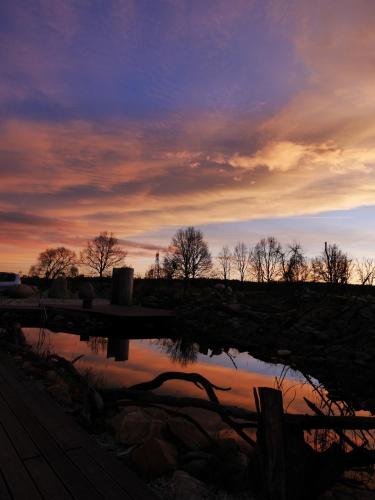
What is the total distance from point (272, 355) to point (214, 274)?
2003 inches

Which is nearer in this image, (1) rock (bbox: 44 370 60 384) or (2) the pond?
(1) rock (bbox: 44 370 60 384)

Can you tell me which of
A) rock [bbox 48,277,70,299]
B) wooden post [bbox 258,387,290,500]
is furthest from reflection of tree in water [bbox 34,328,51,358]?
rock [bbox 48,277,70,299]

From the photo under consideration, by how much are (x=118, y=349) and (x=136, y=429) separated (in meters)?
10.6

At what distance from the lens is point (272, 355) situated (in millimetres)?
15836

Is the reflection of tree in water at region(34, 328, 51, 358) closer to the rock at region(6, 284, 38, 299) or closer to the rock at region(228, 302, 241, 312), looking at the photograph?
the rock at region(228, 302, 241, 312)

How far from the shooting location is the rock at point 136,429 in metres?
4.62

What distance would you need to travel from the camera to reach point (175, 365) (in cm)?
1303

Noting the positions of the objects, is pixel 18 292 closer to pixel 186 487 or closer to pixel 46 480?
pixel 46 480

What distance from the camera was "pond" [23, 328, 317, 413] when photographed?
9367 mm

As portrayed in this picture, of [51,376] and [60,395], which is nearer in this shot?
[60,395]

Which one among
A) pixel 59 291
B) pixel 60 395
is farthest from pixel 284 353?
pixel 59 291

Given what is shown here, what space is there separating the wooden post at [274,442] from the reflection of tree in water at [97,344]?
1141 centimetres

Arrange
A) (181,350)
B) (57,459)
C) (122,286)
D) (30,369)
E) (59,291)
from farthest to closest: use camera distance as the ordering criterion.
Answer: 1. (59,291)
2. (122,286)
3. (181,350)
4. (30,369)
5. (57,459)

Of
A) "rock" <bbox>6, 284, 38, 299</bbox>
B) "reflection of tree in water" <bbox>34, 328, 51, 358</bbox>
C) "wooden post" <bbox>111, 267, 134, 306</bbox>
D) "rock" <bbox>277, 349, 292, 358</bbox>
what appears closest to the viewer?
"reflection of tree in water" <bbox>34, 328, 51, 358</bbox>
